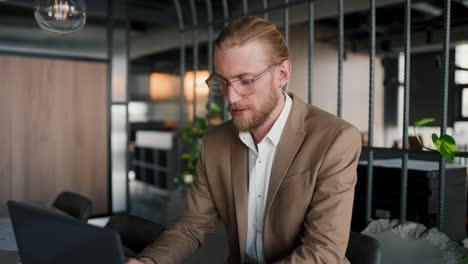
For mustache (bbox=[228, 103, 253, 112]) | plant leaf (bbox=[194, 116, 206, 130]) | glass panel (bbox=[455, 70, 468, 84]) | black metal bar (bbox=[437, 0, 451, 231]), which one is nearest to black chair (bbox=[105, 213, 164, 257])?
mustache (bbox=[228, 103, 253, 112])

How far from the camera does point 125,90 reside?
5.97m

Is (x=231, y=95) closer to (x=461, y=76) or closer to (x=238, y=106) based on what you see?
(x=238, y=106)

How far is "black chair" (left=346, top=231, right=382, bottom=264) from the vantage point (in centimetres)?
145

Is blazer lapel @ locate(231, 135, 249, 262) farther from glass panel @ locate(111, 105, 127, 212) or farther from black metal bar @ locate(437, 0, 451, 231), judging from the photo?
glass panel @ locate(111, 105, 127, 212)

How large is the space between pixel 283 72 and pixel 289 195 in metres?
0.41

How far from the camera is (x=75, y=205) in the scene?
2930mm

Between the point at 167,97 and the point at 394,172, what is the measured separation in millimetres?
9243

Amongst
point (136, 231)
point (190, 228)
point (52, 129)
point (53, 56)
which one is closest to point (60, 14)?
point (136, 231)

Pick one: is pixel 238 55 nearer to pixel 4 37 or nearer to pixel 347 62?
pixel 4 37

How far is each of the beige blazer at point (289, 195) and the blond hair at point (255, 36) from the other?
0.25m

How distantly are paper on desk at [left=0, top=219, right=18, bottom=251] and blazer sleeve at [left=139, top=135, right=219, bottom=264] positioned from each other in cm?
78

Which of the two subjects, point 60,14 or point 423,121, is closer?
point 423,121

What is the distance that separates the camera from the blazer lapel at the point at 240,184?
1523mm

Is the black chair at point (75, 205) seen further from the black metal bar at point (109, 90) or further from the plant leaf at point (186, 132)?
the black metal bar at point (109, 90)
